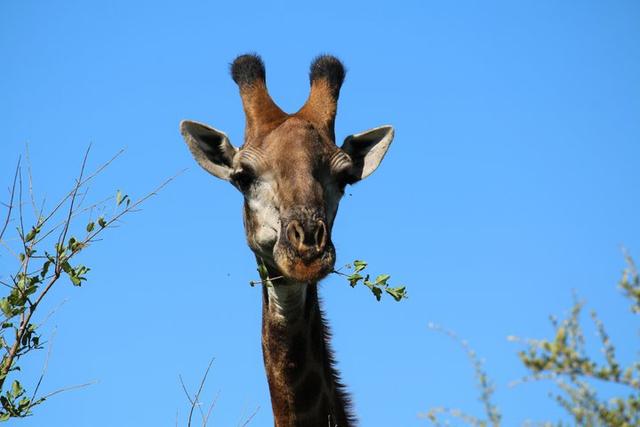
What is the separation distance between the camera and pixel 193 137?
9875 millimetres

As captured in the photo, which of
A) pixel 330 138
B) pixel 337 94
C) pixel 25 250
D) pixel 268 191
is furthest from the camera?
pixel 337 94

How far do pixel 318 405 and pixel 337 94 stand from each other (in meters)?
Result: 3.28

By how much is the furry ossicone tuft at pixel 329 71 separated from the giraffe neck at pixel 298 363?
228 centimetres

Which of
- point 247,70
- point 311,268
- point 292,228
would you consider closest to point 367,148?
point 247,70

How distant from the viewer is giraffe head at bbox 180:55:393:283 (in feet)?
26.4

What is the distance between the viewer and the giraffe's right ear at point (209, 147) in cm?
982

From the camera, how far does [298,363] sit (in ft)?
28.9

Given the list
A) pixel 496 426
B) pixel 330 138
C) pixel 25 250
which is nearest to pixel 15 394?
pixel 25 250

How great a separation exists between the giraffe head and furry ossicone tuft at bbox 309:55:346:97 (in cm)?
1

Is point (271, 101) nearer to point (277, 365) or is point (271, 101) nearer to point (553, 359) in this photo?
point (277, 365)

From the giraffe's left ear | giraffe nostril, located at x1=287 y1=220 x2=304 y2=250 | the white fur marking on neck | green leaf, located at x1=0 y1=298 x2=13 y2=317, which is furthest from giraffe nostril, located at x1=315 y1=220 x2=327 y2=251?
green leaf, located at x1=0 y1=298 x2=13 y2=317

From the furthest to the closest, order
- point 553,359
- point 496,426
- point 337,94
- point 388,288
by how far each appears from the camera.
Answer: point 337,94 → point 388,288 → point 496,426 → point 553,359

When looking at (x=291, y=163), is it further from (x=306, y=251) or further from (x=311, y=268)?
(x=311, y=268)

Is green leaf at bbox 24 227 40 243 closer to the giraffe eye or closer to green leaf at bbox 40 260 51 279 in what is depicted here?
green leaf at bbox 40 260 51 279
